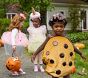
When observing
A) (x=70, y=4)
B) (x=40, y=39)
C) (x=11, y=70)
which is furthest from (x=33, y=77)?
(x=70, y=4)

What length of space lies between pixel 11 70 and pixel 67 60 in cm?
380

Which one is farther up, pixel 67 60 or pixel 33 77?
pixel 67 60

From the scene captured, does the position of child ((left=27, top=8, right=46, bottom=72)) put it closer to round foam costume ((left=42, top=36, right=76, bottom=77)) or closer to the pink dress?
the pink dress

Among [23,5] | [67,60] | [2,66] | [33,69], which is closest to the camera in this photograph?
[67,60]

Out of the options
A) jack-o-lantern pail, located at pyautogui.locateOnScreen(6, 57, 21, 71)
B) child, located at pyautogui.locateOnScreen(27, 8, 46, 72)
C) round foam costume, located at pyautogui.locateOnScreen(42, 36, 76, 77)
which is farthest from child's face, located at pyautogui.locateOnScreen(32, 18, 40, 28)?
round foam costume, located at pyautogui.locateOnScreen(42, 36, 76, 77)

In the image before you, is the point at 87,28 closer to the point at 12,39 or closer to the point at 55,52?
the point at 12,39

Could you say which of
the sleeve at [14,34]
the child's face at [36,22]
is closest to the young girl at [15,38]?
the sleeve at [14,34]

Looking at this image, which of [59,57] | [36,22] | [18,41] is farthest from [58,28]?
[36,22]

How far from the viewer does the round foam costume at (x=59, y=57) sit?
6.89 m

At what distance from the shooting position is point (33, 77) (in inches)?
386

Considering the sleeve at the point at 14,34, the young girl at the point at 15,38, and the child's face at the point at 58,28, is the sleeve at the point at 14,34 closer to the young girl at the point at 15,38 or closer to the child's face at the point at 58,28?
→ the young girl at the point at 15,38

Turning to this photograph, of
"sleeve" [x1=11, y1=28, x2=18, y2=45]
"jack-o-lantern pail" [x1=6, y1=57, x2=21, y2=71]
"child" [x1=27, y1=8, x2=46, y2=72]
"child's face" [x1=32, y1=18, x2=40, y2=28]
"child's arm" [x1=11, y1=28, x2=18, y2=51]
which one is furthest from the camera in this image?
"child" [x1=27, y1=8, x2=46, y2=72]

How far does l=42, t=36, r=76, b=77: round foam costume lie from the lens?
6.89m

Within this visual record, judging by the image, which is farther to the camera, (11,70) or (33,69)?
(33,69)
